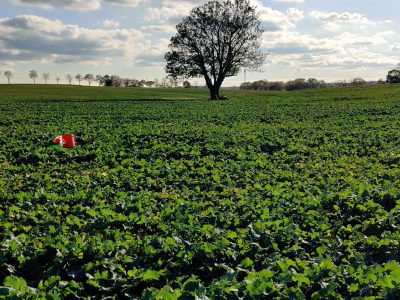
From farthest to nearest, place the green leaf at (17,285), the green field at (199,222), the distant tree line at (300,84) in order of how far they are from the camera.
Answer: the distant tree line at (300,84) → the green field at (199,222) → the green leaf at (17,285)

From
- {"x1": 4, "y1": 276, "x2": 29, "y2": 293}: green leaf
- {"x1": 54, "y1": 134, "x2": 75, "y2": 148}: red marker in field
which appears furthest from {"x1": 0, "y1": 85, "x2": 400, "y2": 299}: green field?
{"x1": 54, "y1": 134, "x2": 75, "y2": 148}: red marker in field

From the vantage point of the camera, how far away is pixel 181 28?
5934cm

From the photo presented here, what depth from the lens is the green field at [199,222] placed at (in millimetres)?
5207

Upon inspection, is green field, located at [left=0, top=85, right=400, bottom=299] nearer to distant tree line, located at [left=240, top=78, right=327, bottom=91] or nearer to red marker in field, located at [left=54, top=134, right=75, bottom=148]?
red marker in field, located at [left=54, top=134, right=75, bottom=148]

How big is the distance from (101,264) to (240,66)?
196 feet

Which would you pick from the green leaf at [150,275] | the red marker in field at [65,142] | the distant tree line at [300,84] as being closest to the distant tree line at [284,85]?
the distant tree line at [300,84]

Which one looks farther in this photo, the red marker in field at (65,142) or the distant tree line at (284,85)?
the distant tree line at (284,85)

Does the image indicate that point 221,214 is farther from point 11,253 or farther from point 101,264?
point 11,253

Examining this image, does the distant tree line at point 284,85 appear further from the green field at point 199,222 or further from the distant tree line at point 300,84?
the green field at point 199,222

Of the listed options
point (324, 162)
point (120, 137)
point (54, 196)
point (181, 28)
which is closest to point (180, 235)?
point (54, 196)

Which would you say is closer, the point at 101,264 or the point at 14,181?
the point at 101,264

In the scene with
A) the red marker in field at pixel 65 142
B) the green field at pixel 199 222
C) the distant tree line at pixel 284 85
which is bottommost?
the green field at pixel 199 222

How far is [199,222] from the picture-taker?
7848 mm

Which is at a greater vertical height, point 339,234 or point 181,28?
point 181,28
